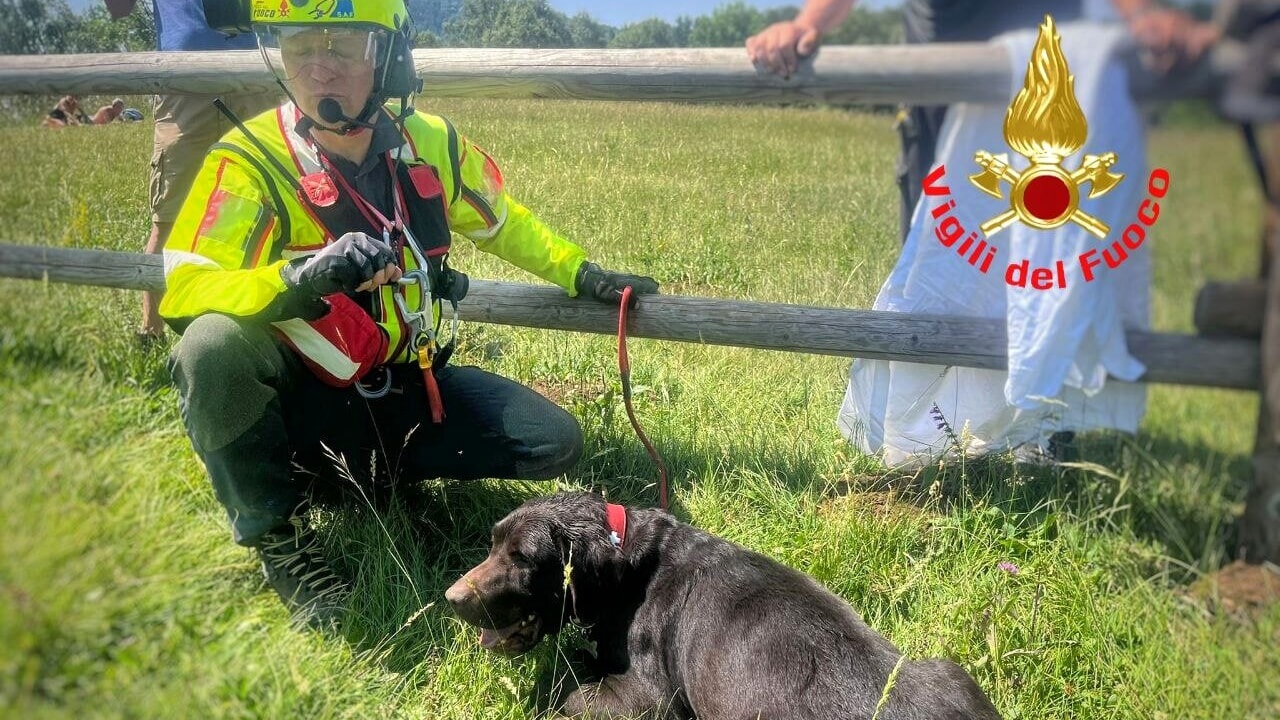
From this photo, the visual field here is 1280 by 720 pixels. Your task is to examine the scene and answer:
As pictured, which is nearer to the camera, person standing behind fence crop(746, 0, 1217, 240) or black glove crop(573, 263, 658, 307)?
person standing behind fence crop(746, 0, 1217, 240)

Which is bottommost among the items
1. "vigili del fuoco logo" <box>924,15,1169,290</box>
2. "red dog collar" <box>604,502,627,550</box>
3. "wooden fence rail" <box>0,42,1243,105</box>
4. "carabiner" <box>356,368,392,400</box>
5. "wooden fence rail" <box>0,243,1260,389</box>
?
"red dog collar" <box>604,502,627,550</box>

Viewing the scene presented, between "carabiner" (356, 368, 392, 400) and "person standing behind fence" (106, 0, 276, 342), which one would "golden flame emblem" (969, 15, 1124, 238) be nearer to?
"carabiner" (356, 368, 392, 400)

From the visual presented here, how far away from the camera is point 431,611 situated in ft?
11.2

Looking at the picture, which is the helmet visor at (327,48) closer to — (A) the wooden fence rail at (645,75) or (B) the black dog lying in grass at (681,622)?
(A) the wooden fence rail at (645,75)

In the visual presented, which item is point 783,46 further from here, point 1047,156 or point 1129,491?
point 1129,491

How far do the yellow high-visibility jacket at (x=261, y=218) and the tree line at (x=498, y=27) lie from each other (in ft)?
1.26

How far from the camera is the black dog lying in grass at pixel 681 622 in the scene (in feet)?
9.41

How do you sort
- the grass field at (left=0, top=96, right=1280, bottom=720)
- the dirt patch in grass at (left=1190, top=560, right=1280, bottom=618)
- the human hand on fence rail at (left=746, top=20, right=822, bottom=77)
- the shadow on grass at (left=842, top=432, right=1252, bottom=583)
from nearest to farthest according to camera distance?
the grass field at (left=0, top=96, right=1280, bottom=720), the dirt patch in grass at (left=1190, top=560, right=1280, bottom=618), the shadow on grass at (left=842, top=432, right=1252, bottom=583), the human hand on fence rail at (left=746, top=20, right=822, bottom=77)

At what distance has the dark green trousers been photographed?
9.77ft

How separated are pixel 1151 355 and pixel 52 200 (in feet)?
10.5

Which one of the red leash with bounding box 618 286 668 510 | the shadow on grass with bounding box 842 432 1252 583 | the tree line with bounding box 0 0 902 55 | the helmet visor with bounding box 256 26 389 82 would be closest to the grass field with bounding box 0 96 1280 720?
the shadow on grass with bounding box 842 432 1252 583

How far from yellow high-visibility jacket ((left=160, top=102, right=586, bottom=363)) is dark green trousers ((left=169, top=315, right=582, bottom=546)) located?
14cm

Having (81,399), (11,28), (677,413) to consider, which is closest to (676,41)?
(677,413)

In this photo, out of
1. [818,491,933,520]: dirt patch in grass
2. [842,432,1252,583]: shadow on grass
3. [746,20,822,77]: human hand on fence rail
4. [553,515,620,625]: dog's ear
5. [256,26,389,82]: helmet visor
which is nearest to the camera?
[842,432,1252,583]: shadow on grass
